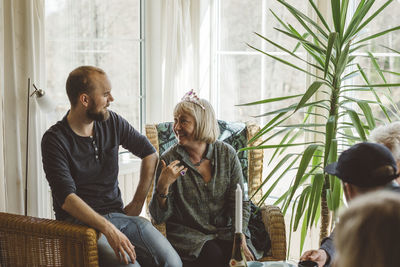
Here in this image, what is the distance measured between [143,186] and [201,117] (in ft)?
1.58

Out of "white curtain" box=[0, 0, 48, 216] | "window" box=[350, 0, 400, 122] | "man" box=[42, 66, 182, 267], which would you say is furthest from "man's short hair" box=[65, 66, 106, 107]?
"window" box=[350, 0, 400, 122]

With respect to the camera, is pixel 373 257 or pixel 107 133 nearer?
pixel 373 257

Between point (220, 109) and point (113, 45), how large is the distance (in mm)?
906

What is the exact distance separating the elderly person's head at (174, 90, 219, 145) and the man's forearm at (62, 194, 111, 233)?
23.4 inches

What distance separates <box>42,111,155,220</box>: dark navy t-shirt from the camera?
220 cm

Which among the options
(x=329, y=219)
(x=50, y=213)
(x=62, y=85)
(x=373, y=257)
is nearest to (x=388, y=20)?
(x=329, y=219)

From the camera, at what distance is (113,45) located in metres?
3.47

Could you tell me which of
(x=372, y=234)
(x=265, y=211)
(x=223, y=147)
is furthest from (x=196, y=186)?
(x=372, y=234)

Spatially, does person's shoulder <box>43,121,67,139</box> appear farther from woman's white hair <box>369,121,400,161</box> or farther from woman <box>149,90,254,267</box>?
woman's white hair <box>369,121,400,161</box>

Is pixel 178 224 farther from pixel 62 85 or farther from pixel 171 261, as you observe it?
pixel 62 85

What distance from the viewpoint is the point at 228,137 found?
283 centimetres

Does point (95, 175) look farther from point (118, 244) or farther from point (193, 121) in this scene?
point (193, 121)

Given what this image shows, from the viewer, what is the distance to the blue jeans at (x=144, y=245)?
86.0 inches

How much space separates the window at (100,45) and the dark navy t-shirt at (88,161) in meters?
0.51
